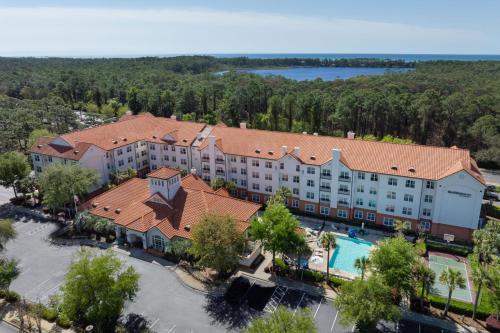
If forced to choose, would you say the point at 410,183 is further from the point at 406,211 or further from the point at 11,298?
the point at 11,298

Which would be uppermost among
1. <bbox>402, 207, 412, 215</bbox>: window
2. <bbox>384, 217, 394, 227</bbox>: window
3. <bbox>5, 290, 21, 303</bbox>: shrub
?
<bbox>402, 207, 412, 215</bbox>: window

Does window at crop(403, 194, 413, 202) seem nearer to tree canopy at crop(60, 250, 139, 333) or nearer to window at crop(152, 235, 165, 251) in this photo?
window at crop(152, 235, 165, 251)

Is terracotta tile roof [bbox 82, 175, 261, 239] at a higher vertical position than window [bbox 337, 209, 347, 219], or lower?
higher

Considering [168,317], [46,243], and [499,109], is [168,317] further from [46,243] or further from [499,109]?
[499,109]

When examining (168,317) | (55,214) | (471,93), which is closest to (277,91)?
(471,93)

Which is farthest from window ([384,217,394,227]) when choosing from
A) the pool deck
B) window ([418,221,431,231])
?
window ([418,221,431,231])

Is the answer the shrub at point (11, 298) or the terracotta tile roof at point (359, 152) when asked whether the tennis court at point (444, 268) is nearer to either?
the terracotta tile roof at point (359, 152)

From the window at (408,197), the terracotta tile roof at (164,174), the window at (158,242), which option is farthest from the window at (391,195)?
the window at (158,242)
